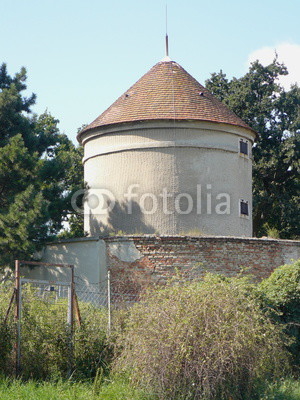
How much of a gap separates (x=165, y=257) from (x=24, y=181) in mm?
4952

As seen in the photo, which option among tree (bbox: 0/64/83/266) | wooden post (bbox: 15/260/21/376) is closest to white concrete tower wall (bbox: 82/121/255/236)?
tree (bbox: 0/64/83/266)

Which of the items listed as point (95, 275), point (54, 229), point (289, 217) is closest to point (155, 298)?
point (95, 275)

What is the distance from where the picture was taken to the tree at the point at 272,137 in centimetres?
3134

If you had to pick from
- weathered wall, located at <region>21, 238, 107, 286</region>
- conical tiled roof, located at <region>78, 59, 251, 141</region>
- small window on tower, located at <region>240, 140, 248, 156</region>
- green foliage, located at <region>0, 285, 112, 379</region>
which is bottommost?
green foliage, located at <region>0, 285, 112, 379</region>

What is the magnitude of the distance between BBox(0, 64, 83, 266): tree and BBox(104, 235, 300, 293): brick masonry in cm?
234

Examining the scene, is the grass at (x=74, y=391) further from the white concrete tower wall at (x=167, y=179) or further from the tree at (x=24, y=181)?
the white concrete tower wall at (x=167, y=179)

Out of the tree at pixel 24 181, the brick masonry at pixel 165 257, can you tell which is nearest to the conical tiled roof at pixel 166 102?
the tree at pixel 24 181

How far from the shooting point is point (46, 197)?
21.0 m

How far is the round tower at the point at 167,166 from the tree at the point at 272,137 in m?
7.21

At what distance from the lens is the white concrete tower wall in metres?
22.7

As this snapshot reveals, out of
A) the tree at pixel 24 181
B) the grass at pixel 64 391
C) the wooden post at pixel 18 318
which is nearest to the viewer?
the grass at pixel 64 391

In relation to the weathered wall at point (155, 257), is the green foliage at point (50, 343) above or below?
below

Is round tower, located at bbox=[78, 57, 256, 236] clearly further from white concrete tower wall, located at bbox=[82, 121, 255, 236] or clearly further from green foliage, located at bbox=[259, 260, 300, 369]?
green foliage, located at bbox=[259, 260, 300, 369]

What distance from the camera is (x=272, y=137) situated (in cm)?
3175
